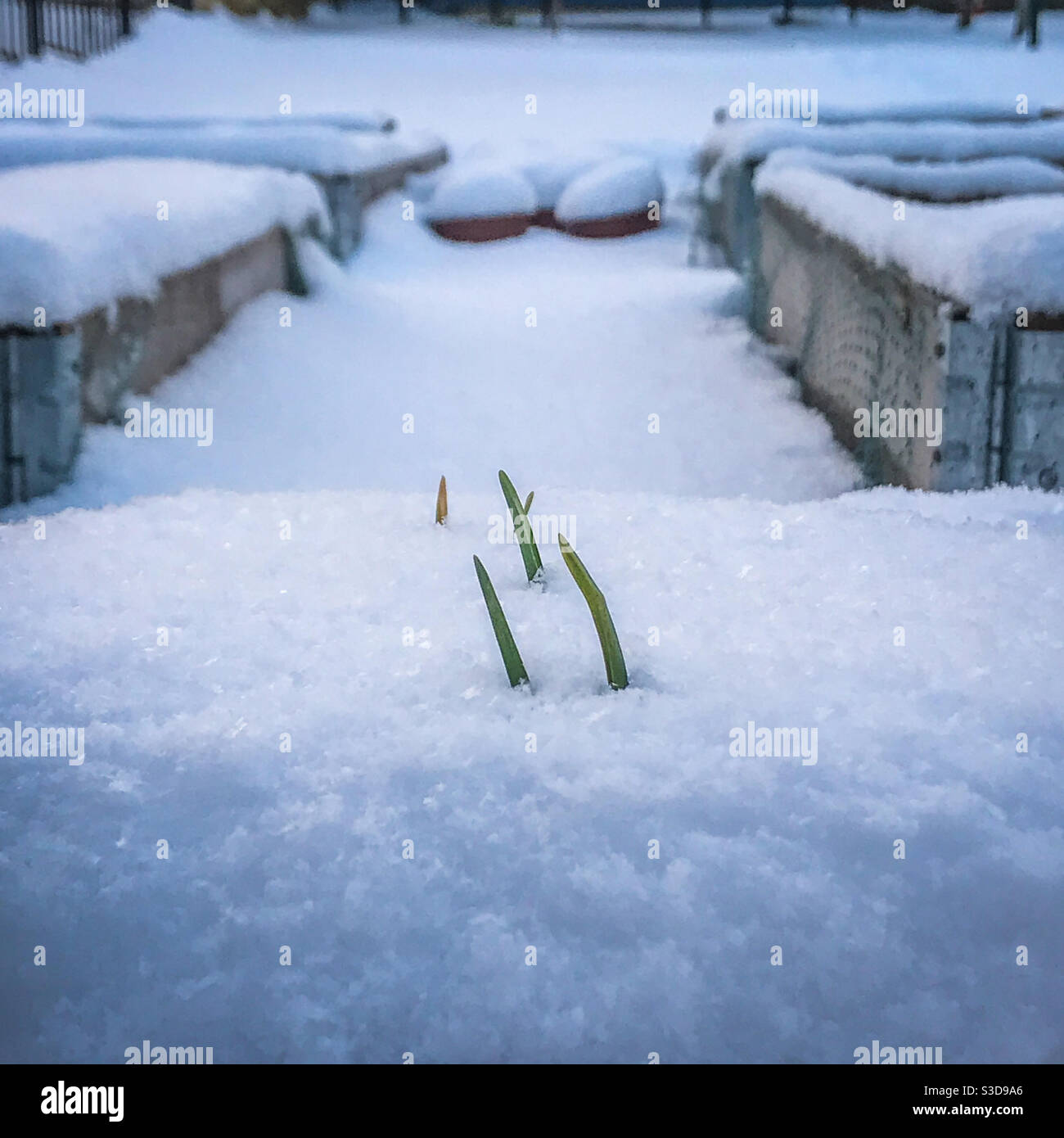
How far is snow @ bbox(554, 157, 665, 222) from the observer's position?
10.6m

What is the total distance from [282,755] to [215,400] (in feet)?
11.3

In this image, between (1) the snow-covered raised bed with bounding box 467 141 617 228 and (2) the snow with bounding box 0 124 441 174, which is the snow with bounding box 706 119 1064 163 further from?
(1) the snow-covered raised bed with bounding box 467 141 617 228

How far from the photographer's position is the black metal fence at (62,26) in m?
15.1

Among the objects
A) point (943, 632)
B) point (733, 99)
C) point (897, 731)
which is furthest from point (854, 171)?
point (733, 99)

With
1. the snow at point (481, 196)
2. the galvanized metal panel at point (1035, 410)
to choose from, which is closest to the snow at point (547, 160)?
the snow at point (481, 196)

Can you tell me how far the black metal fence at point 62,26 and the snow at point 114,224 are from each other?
998cm

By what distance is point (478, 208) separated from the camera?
10398mm

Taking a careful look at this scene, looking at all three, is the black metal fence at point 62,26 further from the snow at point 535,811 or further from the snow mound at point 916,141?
the snow at point 535,811

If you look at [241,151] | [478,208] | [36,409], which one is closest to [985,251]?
[36,409]

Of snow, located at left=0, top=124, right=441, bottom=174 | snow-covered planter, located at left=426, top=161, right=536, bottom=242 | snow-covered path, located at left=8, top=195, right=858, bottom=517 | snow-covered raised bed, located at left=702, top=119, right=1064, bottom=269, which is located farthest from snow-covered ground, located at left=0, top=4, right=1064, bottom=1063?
snow-covered planter, located at left=426, top=161, right=536, bottom=242

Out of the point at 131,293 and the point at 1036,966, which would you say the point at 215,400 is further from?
the point at 1036,966

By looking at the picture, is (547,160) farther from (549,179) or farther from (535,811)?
(535,811)

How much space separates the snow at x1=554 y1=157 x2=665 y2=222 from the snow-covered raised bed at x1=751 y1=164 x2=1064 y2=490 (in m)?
6.30

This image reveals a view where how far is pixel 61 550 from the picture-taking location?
8.30 feet
